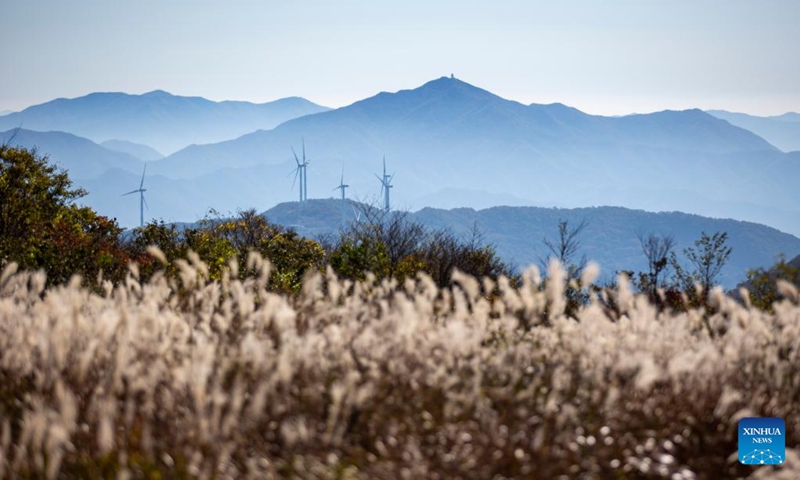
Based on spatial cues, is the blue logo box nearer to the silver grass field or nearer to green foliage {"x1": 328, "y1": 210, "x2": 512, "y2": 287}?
the silver grass field

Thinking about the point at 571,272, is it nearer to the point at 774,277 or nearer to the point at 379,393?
the point at 774,277

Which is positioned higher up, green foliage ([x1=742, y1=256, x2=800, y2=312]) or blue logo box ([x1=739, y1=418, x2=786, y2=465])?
green foliage ([x1=742, y1=256, x2=800, y2=312])

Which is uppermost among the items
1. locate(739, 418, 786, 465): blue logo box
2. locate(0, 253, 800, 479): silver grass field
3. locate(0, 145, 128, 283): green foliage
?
locate(0, 145, 128, 283): green foliage

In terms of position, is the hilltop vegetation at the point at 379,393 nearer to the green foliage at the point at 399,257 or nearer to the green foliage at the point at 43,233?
the green foliage at the point at 43,233

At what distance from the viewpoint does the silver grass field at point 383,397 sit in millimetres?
4738

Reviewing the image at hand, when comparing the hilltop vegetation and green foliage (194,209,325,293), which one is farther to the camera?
green foliage (194,209,325,293)

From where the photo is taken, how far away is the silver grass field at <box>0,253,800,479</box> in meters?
4.74

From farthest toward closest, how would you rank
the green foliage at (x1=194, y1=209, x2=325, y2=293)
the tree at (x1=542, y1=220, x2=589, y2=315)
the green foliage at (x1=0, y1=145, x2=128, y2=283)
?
the green foliage at (x1=194, y1=209, x2=325, y2=293)
the green foliage at (x1=0, y1=145, x2=128, y2=283)
the tree at (x1=542, y1=220, x2=589, y2=315)

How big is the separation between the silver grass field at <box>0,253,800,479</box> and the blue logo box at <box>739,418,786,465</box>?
0.31 feet

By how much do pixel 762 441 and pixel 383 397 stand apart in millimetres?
2795

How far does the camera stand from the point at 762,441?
589 cm

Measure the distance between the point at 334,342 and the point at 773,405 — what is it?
3.45m

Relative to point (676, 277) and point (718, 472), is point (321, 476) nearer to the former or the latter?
point (718, 472)

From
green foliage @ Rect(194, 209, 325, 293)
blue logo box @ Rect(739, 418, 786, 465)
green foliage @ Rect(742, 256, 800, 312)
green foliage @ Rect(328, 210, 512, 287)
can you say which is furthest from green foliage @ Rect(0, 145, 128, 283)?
green foliage @ Rect(742, 256, 800, 312)
